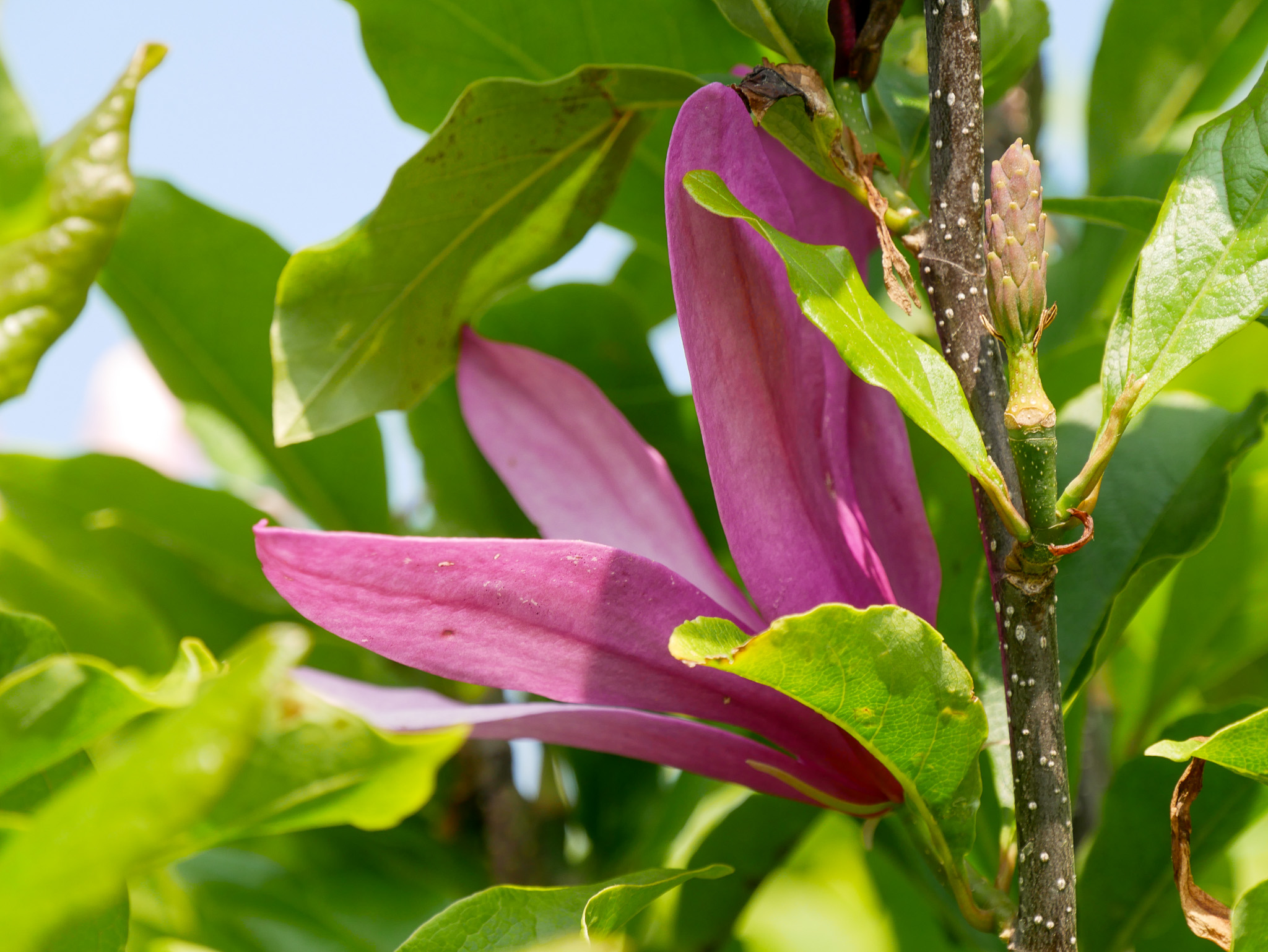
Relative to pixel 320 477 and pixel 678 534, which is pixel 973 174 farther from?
pixel 320 477

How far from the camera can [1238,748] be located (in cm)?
43

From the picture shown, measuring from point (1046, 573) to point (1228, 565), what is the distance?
0.45 m

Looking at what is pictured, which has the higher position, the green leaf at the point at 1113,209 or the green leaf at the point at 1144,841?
the green leaf at the point at 1113,209

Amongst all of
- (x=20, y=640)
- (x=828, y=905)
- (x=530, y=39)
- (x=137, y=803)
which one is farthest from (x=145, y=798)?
(x=828, y=905)

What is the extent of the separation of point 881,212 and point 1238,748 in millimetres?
267

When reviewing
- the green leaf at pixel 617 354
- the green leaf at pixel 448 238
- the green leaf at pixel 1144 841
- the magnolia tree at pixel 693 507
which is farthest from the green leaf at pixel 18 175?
the green leaf at pixel 1144 841

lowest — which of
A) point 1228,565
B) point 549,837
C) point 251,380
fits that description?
point 549,837

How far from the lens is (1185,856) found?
492 millimetres

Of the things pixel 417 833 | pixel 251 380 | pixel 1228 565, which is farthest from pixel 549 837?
pixel 1228 565

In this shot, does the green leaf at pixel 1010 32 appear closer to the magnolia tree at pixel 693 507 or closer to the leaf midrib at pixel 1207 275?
the magnolia tree at pixel 693 507

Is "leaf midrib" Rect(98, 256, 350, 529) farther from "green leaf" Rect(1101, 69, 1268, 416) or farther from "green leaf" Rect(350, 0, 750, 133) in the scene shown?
"green leaf" Rect(1101, 69, 1268, 416)

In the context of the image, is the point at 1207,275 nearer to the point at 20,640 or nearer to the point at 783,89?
the point at 783,89

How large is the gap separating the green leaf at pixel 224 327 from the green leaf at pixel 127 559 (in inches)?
3.0

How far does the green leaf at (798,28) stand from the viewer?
504mm
